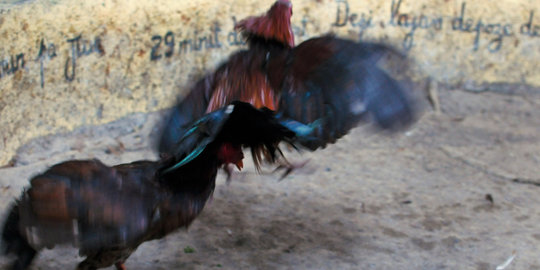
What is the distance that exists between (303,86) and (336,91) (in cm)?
24

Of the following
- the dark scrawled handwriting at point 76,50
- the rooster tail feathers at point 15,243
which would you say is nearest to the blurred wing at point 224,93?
the rooster tail feathers at point 15,243

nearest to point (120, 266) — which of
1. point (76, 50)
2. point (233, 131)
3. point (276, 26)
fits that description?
point (233, 131)

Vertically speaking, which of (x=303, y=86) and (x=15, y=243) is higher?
(x=303, y=86)

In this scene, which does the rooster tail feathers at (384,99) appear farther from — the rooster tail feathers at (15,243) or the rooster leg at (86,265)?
the rooster tail feathers at (15,243)

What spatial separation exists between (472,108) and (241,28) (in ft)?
9.26

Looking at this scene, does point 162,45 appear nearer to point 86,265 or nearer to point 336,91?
point 336,91

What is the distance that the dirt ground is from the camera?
2.79 m

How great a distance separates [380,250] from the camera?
287cm

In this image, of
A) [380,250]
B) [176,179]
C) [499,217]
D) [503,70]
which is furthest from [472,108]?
[176,179]

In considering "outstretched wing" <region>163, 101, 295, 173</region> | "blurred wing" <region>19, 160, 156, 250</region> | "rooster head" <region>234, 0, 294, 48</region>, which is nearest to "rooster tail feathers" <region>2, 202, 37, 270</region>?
"blurred wing" <region>19, 160, 156, 250</region>

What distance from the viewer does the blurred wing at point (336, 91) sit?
227cm

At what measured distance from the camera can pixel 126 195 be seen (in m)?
1.97

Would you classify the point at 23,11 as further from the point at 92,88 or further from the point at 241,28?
the point at 241,28

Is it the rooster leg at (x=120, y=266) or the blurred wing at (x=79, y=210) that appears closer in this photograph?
the blurred wing at (x=79, y=210)
